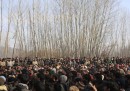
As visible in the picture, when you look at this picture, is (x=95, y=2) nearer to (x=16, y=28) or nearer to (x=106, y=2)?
(x=106, y=2)

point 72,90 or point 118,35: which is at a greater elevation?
point 118,35

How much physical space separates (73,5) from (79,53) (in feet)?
20.8

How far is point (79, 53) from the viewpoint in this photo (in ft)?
153

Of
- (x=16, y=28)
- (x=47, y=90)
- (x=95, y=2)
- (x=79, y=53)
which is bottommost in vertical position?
(x=47, y=90)

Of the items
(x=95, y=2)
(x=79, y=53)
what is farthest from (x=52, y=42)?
(x=95, y=2)

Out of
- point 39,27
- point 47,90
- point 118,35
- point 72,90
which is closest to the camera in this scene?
point 72,90

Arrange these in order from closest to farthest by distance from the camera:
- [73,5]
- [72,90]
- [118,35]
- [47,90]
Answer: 1. [72,90]
2. [47,90]
3. [73,5]
4. [118,35]

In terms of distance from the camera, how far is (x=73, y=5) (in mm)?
44656

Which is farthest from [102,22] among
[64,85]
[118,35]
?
[64,85]

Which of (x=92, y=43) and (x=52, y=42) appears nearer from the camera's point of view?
(x=92, y=43)

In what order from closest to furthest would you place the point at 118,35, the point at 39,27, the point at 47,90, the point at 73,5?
1. the point at 47,90
2. the point at 73,5
3. the point at 39,27
4. the point at 118,35

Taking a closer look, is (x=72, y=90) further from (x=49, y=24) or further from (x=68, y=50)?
(x=49, y=24)

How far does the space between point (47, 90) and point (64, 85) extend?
0.61 metres

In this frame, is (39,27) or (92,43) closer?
(92,43)
